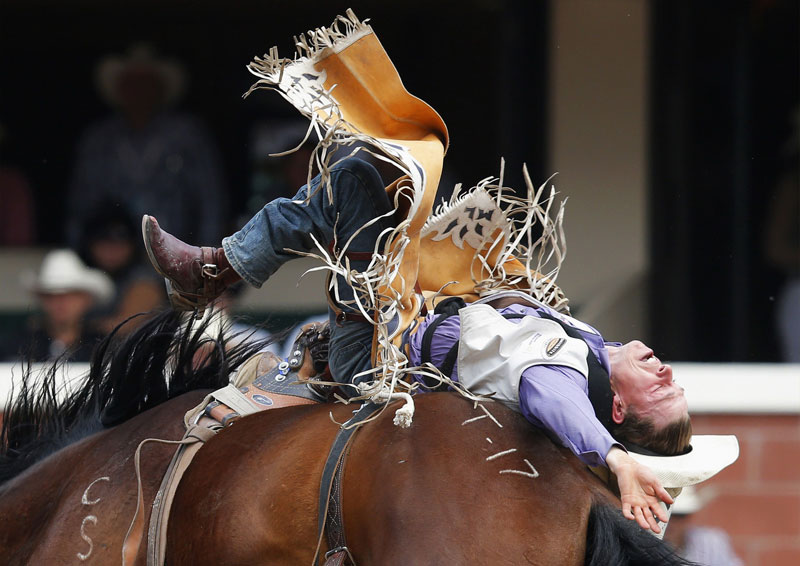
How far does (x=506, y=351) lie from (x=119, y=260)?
382cm

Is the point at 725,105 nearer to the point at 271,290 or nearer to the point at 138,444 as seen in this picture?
the point at 271,290

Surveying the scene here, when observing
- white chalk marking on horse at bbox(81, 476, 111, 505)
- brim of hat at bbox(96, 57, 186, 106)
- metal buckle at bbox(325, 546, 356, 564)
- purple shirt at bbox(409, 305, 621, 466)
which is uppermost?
brim of hat at bbox(96, 57, 186, 106)

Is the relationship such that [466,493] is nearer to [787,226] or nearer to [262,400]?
[262,400]

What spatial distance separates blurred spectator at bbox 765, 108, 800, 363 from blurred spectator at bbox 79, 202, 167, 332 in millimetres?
3173

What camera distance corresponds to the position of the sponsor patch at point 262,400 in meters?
2.27

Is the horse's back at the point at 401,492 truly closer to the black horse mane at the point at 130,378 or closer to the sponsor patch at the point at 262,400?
the sponsor patch at the point at 262,400

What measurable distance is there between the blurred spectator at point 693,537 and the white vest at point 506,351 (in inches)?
66.1

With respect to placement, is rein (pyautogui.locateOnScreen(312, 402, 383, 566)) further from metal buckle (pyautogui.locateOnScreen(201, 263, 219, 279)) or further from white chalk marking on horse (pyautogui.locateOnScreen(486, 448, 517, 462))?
metal buckle (pyautogui.locateOnScreen(201, 263, 219, 279))

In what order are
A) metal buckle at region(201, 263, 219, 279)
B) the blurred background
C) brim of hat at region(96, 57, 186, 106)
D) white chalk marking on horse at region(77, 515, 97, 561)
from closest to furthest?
white chalk marking on horse at region(77, 515, 97, 561) < metal buckle at region(201, 263, 219, 279) < the blurred background < brim of hat at region(96, 57, 186, 106)

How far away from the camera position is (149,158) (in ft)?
18.7

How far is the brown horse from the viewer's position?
69.0 inches

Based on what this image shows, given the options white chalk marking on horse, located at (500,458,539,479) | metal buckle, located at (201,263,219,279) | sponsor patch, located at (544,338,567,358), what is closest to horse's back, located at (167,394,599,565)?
white chalk marking on horse, located at (500,458,539,479)

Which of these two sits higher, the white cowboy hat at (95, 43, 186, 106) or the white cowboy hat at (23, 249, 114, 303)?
the white cowboy hat at (95, 43, 186, 106)

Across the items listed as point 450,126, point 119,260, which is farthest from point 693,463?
point 450,126
